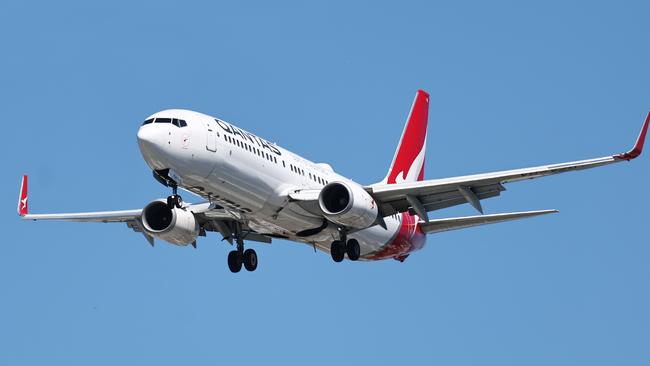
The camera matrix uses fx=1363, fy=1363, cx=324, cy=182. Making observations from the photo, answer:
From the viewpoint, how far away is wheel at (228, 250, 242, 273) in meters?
53.4

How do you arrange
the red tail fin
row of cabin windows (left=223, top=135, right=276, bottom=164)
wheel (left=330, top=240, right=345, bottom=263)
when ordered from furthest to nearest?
1. the red tail fin
2. wheel (left=330, top=240, right=345, bottom=263)
3. row of cabin windows (left=223, top=135, right=276, bottom=164)

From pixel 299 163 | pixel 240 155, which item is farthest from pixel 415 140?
pixel 240 155

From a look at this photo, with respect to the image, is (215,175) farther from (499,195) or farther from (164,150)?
(499,195)

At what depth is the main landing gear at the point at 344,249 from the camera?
5131 centimetres

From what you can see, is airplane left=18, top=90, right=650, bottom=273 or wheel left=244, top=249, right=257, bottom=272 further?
wheel left=244, top=249, right=257, bottom=272

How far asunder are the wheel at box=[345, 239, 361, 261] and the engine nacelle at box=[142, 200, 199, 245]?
6.13 meters

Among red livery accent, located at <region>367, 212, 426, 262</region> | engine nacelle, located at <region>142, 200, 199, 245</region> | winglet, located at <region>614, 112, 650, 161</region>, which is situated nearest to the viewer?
winglet, located at <region>614, 112, 650, 161</region>

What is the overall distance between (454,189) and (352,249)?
462 cm

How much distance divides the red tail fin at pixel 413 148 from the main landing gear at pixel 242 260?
28.3 ft

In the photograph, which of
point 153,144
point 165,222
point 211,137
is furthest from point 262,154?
point 165,222

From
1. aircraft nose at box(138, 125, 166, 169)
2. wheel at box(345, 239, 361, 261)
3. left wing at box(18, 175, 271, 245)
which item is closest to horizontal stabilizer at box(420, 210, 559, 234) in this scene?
wheel at box(345, 239, 361, 261)

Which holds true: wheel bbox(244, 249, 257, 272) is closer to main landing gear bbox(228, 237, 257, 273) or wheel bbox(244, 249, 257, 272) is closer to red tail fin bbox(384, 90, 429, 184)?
main landing gear bbox(228, 237, 257, 273)

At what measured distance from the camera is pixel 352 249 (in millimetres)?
51344

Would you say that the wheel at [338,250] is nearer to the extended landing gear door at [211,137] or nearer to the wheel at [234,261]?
the wheel at [234,261]
